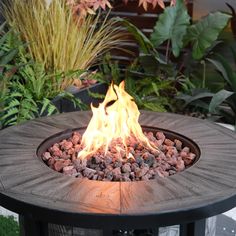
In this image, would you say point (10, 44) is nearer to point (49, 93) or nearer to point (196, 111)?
point (49, 93)

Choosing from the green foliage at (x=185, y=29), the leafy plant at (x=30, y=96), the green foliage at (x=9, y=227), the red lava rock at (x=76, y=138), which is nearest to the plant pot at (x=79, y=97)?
the leafy plant at (x=30, y=96)

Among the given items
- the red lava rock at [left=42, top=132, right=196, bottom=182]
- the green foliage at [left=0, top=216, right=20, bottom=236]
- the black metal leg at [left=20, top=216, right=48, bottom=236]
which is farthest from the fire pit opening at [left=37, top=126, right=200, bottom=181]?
the green foliage at [left=0, top=216, right=20, bottom=236]

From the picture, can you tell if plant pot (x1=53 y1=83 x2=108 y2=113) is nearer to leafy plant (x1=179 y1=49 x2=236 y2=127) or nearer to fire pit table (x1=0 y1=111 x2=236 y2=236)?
leafy plant (x1=179 y1=49 x2=236 y2=127)

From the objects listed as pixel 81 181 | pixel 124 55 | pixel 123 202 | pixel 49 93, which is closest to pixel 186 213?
pixel 123 202

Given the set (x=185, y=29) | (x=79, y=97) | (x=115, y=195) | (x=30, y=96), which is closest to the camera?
(x=115, y=195)

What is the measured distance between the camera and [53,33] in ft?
13.1

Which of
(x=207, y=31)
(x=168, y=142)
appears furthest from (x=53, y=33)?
(x=168, y=142)

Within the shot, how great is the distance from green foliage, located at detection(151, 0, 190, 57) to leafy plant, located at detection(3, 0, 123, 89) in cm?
59

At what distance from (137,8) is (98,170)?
3.63 meters

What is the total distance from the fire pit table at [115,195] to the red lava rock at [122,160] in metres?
0.08

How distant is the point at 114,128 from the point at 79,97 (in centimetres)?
202

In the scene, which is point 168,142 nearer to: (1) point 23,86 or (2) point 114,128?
(2) point 114,128

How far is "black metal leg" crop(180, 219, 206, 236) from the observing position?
1600 millimetres

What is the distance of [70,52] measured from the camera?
407cm
